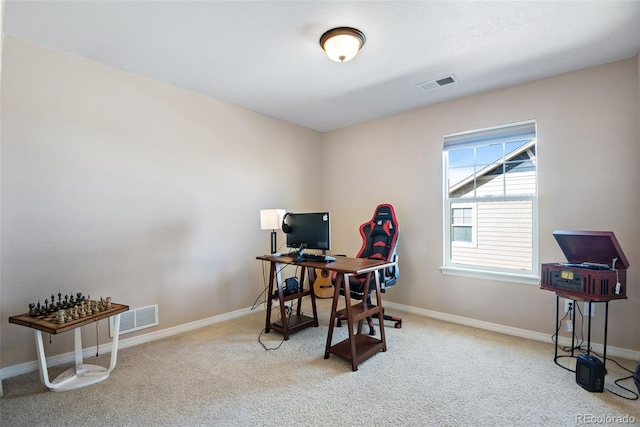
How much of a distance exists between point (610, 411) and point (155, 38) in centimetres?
397

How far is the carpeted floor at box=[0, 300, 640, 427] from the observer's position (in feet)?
5.98

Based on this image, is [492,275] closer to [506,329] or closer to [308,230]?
[506,329]

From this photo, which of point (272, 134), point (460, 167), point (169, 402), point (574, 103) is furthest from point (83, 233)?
point (574, 103)

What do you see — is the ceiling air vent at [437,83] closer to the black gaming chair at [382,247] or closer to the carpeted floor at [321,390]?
the black gaming chair at [382,247]

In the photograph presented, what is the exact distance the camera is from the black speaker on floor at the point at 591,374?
2.04 meters

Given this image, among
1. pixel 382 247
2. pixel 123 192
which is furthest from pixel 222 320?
pixel 382 247

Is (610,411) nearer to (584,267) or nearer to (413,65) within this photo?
(584,267)

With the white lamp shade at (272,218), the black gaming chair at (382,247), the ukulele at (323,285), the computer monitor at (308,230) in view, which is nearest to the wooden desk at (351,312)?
the computer monitor at (308,230)

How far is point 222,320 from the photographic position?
3539mm

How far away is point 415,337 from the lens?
9.94 feet

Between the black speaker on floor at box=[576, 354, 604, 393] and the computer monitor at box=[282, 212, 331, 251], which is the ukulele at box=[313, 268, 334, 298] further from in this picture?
the black speaker on floor at box=[576, 354, 604, 393]

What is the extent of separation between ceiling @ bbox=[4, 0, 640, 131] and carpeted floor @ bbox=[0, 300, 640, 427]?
253 cm

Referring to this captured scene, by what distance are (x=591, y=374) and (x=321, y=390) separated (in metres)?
1.83

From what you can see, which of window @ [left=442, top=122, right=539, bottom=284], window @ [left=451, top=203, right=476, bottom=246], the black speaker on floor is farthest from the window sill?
the black speaker on floor
